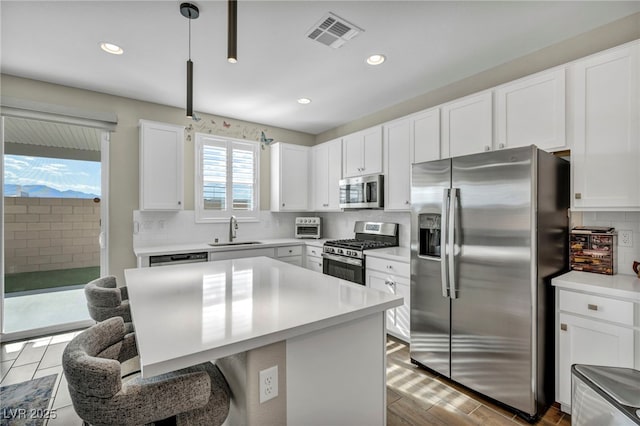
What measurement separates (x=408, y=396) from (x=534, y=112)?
2375 millimetres

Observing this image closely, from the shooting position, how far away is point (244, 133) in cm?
459

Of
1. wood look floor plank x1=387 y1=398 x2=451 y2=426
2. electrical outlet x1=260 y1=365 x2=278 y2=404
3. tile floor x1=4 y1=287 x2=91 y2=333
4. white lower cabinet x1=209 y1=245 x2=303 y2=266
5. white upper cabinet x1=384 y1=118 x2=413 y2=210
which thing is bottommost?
wood look floor plank x1=387 y1=398 x2=451 y2=426

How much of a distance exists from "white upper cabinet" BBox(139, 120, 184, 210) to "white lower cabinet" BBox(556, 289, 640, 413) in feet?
12.9

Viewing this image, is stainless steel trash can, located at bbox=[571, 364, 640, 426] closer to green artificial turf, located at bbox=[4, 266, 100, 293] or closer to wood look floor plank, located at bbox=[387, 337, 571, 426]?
wood look floor plank, located at bbox=[387, 337, 571, 426]

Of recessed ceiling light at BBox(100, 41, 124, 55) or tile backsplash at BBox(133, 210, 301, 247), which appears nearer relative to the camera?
recessed ceiling light at BBox(100, 41, 124, 55)

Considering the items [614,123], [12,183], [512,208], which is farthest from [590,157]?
[12,183]

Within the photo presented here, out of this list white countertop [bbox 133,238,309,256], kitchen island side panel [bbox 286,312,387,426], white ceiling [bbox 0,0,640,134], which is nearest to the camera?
kitchen island side panel [bbox 286,312,387,426]

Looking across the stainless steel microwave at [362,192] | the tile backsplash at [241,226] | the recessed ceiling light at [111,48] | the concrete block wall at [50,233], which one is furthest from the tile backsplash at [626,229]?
the concrete block wall at [50,233]

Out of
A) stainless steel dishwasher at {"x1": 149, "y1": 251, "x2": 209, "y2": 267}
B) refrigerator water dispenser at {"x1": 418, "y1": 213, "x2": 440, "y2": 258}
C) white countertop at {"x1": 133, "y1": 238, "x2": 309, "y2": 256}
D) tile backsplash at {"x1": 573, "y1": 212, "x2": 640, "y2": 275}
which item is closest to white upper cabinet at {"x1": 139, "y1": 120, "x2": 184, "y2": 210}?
white countertop at {"x1": 133, "y1": 238, "x2": 309, "y2": 256}

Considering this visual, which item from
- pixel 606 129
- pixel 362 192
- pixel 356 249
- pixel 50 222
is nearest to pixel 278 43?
pixel 362 192

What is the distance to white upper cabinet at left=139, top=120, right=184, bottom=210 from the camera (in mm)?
3572

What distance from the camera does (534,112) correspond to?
233 centimetres

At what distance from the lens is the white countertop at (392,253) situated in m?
3.02

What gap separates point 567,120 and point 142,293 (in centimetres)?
301
